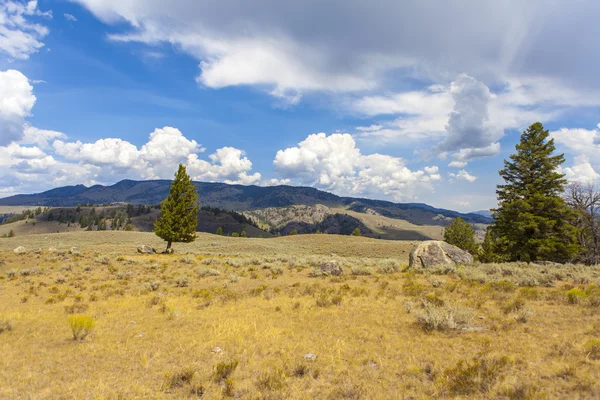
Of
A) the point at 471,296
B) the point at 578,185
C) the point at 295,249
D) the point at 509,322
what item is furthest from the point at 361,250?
the point at 509,322

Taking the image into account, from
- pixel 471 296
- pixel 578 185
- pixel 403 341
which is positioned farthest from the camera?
pixel 578 185

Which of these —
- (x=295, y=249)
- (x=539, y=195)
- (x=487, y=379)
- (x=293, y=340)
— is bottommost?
(x=295, y=249)

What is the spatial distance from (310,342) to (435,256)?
730 inches

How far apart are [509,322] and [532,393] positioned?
4745mm

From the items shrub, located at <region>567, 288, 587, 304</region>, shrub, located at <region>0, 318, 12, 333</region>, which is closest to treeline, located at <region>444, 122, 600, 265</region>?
shrub, located at <region>567, 288, 587, 304</region>

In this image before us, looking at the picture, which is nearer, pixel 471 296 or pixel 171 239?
pixel 471 296

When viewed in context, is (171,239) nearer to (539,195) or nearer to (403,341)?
(403,341)

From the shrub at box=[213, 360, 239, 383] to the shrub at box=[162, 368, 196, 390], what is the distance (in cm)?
55

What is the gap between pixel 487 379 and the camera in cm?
618

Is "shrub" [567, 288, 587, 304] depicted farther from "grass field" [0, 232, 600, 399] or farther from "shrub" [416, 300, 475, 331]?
"shrub" [416, 300, 475, 331]

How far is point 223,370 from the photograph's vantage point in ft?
23.3

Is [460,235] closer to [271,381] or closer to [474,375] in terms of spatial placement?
[474,375]

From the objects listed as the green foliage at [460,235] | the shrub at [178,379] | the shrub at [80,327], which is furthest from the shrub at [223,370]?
the green foliage at [460,235]

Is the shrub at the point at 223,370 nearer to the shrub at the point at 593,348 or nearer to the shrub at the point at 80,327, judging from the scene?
the shrub at the point at 80,327
